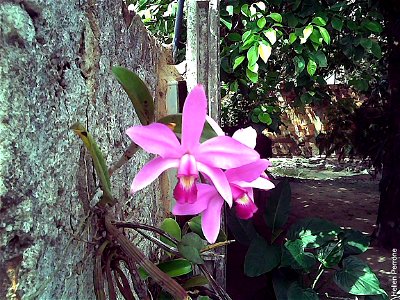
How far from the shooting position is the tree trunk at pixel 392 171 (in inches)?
149

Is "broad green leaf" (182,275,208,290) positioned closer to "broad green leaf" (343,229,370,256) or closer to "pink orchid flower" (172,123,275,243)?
"pink orchid flower" (172,123,275,243)

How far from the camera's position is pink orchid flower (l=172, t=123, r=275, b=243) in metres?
0.54

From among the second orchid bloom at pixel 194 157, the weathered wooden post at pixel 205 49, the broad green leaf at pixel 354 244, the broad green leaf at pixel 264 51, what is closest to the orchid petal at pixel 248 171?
the second orchid bloom at pixel 194 157

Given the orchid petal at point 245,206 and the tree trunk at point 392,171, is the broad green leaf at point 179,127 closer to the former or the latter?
the orchid petal at point 245,206

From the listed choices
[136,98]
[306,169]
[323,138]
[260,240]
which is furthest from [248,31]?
[306,169]

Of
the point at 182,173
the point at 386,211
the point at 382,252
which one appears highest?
the point at 182,173

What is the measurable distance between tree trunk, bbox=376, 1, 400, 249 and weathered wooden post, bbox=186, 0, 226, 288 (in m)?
2.56

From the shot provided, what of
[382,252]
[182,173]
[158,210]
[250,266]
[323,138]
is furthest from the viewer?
[323,138]

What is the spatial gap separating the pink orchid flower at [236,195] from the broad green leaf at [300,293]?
161 centimetres

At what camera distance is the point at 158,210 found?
51.9 inches

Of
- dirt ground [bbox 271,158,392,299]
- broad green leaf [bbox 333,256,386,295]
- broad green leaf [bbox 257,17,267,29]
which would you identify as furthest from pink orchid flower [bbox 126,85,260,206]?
dirt ground [bbox 271,158,392,299]

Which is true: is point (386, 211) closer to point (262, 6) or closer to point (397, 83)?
point (397, 83)

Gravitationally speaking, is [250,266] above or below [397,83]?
below

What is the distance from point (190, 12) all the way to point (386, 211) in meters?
2.81
